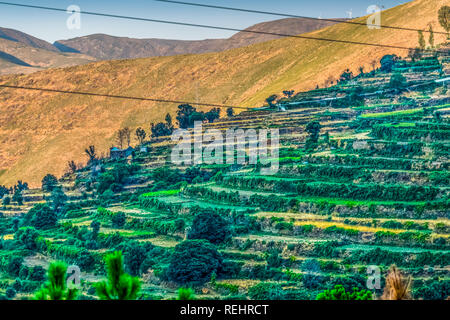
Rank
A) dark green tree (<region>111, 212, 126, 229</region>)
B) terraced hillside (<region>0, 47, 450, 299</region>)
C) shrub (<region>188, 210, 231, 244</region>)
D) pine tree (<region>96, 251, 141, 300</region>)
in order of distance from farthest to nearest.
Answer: dark green tree (<region>111, 212, 126, 229</region>) → shrub (<region>188, 210, 231, 244</region>) → terraced hillside (<region>0, 47, 450, 299</region>) → pine tree (<region>96, 251, 141, 300</region>)

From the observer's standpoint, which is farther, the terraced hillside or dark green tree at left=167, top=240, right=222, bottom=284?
dark green tree at left=167, top=240, right=222, bottom=284

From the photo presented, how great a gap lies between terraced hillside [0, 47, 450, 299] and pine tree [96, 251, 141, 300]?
13908mm

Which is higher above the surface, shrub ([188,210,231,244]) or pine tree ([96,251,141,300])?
pine tree ([96,251,141,300])

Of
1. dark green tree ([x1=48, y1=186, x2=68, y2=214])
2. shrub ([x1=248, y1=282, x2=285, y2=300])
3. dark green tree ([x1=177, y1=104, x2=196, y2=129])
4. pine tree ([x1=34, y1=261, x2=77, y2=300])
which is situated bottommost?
shrub ([x1=248, y1=282, x2=285, y2=300])

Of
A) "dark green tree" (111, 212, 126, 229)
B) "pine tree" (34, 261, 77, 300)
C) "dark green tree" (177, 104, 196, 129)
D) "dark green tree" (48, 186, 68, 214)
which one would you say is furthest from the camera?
"dark green tree" (177, 104, 196, 129)

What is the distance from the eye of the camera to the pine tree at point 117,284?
11656 mm

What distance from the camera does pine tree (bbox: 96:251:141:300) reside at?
1166 centimetres

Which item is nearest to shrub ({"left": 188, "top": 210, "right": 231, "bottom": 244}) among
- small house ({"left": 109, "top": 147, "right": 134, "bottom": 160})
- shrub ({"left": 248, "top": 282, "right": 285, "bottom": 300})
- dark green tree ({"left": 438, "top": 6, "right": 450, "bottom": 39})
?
shrub ({"left": 248, "top": 282, "right": 285, "bottom": 300})

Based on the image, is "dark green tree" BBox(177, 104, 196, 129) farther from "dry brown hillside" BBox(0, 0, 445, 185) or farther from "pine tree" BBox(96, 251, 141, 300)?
"pine tree" BBox(96, 251, 141, 300)

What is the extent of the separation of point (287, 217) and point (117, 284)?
22.5 metres

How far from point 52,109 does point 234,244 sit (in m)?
102

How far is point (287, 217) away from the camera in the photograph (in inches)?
1330

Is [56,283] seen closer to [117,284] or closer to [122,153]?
[117,284]
